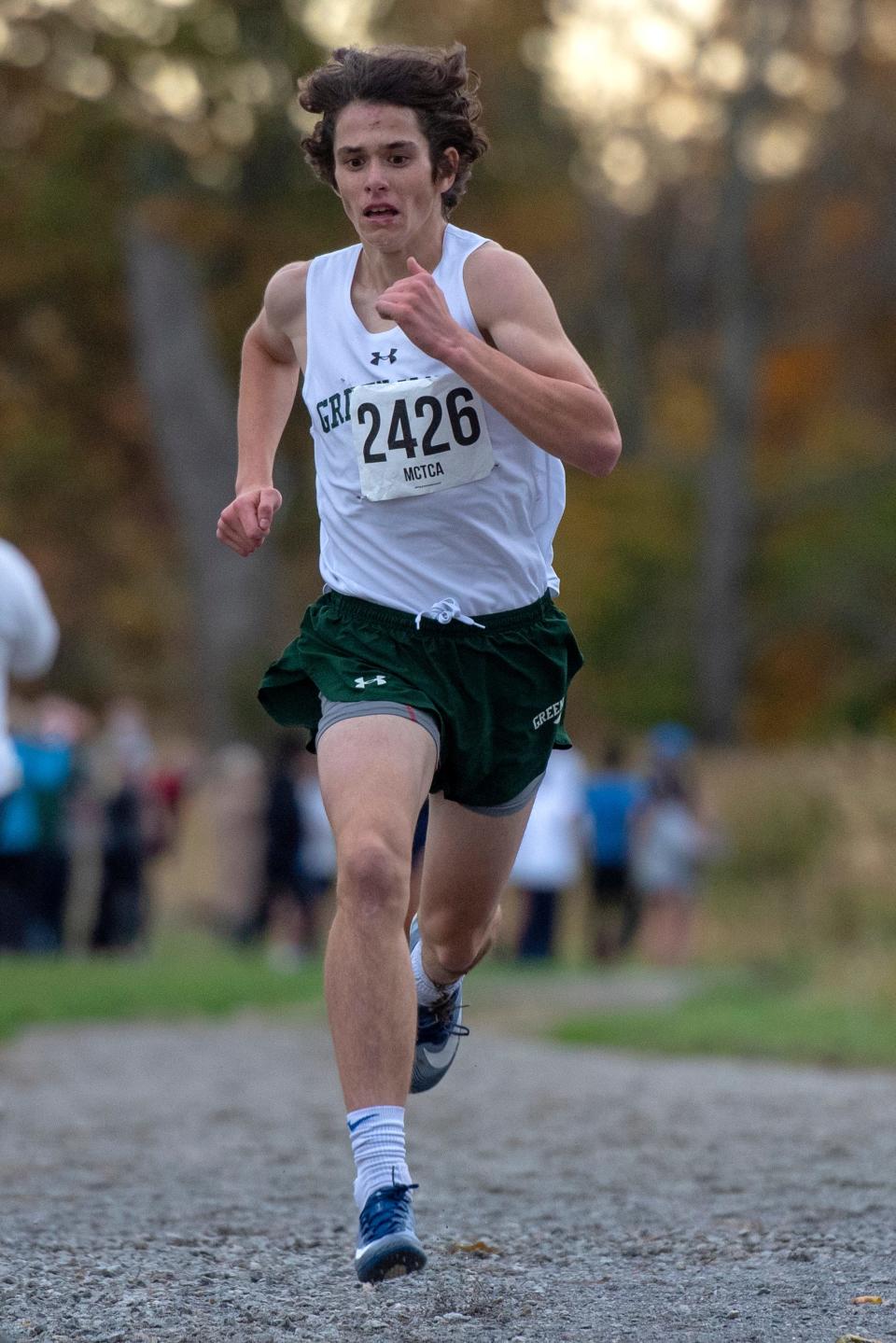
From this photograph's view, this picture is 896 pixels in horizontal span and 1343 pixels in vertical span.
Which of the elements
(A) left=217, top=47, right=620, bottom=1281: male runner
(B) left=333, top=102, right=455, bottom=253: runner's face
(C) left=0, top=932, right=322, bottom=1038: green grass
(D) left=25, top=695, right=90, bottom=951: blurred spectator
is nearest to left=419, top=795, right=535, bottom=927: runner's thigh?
(A) left=217, top=47, right=620, bottom=1281: male runner

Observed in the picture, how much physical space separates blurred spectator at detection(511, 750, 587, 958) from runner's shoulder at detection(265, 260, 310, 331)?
40.5ft

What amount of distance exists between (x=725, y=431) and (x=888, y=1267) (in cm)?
2580

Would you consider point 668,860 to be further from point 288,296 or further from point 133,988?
point 288,296

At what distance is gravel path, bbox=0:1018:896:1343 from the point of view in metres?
4.15

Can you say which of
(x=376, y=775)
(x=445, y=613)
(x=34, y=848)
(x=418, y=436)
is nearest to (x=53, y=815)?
(x=34, y=848)

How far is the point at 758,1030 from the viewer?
11.5 m

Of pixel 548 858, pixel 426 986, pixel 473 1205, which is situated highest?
pixel 548 858

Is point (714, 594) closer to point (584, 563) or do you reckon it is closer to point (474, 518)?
point (584, 563)

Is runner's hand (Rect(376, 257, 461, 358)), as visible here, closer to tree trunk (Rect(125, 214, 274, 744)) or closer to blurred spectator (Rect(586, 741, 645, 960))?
blurred spectator (Rect(586, 741, 645, 960))

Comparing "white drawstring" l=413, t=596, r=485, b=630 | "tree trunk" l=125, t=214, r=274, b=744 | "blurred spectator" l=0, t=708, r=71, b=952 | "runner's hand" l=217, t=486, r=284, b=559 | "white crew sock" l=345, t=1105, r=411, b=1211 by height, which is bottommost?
"white crew sock" l=345, t=1105, r=411, b=1211

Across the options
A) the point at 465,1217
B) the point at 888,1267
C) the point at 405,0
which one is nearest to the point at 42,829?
the point at 465,1217

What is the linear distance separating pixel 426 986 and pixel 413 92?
7.15ft

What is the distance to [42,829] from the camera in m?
15.8

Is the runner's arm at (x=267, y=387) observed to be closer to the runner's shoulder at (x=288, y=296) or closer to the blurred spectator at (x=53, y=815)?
the runner's shoulder at (x=288, y=296)
